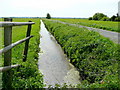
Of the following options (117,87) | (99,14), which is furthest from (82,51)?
(99,14)

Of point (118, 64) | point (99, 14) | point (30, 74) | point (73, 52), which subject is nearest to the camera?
point (30, 74)

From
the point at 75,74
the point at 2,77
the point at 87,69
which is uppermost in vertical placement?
→ the point at 2,77

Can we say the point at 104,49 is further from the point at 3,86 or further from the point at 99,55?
the point at 3,86

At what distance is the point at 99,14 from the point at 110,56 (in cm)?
8697

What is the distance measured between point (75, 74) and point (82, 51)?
3.95 ft

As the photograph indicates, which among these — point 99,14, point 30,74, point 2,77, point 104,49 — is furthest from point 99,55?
point 99,14

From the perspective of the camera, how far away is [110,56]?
614cm

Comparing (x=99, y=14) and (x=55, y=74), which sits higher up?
(x=99, y=14)

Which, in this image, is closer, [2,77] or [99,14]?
[2,77]

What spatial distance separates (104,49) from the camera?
6.79 metres

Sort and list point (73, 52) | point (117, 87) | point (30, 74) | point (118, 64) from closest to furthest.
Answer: point (117, 87) → point (30, 74) → point (118, 64) → point (73, 52)

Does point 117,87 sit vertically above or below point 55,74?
above

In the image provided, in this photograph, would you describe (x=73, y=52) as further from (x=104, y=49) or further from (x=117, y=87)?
(x=117, y=87)

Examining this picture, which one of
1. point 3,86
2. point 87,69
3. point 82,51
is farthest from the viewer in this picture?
point 82,51
